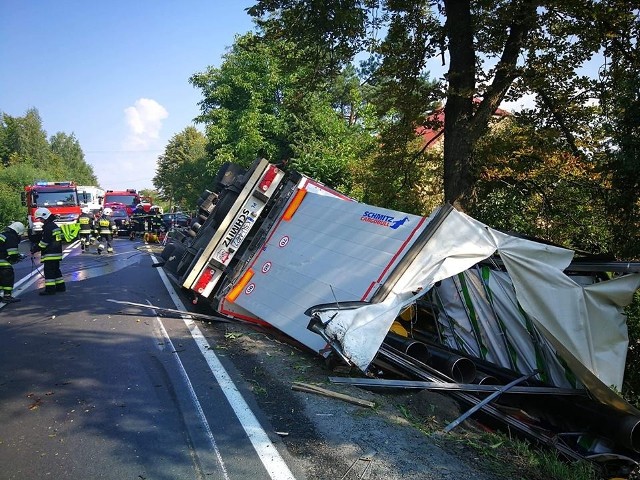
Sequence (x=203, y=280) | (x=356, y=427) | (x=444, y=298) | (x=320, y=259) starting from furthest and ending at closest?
(x=203, y=280) → (x=320, y=259) → (x=444, y=298) → (x=356, y=427)

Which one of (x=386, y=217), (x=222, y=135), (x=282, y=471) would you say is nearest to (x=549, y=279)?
(x=386, y=217)

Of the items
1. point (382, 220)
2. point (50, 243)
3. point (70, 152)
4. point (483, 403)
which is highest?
point (382, 220)

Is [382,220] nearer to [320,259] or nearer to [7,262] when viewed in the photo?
[320,259]

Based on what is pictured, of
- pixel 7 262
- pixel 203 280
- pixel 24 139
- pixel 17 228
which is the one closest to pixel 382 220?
pixel 203 280

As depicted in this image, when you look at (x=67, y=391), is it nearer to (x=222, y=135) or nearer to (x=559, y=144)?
(x=559, y=144)

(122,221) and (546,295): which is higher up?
(546,295)

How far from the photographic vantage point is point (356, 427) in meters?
3.76

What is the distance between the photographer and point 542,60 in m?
7.78

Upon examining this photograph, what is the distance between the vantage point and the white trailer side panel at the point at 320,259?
5.35 metres

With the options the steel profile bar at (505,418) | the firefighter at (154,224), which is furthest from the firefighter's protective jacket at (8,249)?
the firefighter at (154,224)

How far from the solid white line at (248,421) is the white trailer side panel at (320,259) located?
0.96m

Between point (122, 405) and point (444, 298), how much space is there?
12.7 feet

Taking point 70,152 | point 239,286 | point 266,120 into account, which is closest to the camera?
point 239,286

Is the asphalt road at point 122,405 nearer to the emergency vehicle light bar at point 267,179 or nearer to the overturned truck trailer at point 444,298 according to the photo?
the overturned truck trailer at point 444,298
